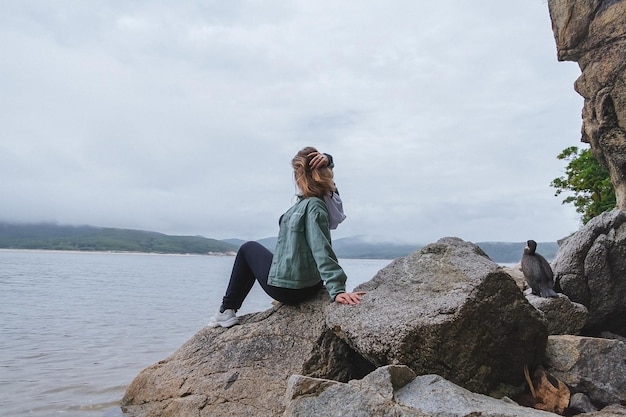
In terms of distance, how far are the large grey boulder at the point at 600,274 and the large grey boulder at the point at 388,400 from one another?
853 cm

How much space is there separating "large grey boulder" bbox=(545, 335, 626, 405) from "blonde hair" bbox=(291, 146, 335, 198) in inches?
138

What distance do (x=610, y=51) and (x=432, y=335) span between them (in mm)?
20035

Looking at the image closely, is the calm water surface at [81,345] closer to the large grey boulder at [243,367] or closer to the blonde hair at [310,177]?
the large grey boulder at [243,367]

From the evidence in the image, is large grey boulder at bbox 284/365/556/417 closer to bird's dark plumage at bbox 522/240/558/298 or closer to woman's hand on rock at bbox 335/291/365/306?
woman's hand on rock at bbox 335/291/365/306

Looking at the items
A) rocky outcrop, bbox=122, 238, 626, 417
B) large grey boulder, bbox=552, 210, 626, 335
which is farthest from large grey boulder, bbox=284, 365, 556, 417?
large grey boulder, bbox=552, 210, 626, 335

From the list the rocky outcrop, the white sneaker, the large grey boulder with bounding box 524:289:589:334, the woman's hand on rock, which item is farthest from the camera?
the large grey boulder with bounding box 524:289:589:334

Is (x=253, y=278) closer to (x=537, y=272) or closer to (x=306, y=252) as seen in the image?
(x=306, y=252)

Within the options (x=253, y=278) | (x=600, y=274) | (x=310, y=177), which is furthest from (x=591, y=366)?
(x=600, y=274)

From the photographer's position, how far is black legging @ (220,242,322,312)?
7168 millimetres

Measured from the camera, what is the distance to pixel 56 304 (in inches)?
1045

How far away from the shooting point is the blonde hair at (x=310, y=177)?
6883mm

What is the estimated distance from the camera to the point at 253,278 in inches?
303

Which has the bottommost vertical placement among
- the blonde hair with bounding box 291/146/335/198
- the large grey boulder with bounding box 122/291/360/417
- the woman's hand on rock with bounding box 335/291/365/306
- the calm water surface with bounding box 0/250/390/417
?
the calm water surface with bounding box 0/250/390/417

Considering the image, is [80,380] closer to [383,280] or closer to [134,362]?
[134,362]
